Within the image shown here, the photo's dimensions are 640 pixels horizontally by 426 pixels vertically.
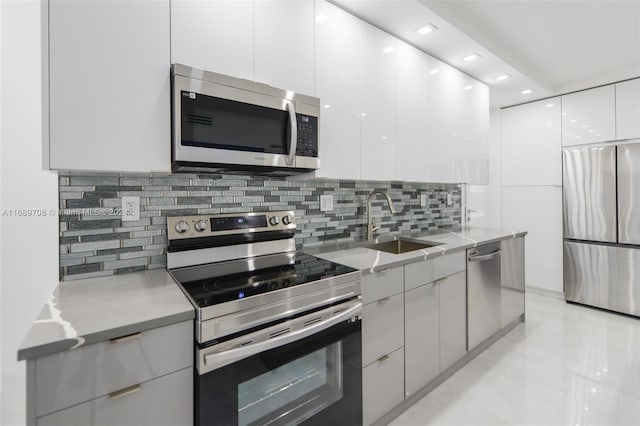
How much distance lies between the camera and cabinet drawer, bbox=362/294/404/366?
1556mm

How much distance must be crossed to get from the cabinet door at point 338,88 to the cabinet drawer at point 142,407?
119cm

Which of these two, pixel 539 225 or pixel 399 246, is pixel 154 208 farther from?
pixel 539 225

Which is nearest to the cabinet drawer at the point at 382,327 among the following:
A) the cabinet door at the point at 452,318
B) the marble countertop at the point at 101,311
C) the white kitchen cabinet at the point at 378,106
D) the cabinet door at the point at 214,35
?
the cabinet door at the point at 452,318

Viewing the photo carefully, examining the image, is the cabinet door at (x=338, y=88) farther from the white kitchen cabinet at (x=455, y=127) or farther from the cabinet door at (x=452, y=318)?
the cabinet door at (x=452, y=318)

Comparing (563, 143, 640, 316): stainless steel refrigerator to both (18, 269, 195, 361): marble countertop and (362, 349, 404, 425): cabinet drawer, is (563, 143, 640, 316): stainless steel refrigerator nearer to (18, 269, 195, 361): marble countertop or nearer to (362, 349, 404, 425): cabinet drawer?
(362, 349, 404, 425): cabinet drawer

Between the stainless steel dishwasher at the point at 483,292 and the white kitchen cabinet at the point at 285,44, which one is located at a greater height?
the white kitchen cabinet at the point at 285,44

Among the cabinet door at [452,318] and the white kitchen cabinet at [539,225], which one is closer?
the cabinet door at [452,318]

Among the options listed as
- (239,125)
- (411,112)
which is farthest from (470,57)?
(239,125)

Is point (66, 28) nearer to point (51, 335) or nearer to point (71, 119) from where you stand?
point (71, 119)

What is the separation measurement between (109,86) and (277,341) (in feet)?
3.78

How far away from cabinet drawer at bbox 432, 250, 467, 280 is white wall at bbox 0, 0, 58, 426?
2.00 metres

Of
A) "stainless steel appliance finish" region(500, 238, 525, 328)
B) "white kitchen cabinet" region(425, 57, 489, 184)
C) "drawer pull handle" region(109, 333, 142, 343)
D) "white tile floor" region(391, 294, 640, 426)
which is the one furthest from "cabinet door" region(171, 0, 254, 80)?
"stainless steel appliance finish" region(500, 238, 525, 328)

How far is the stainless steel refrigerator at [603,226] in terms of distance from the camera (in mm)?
3102

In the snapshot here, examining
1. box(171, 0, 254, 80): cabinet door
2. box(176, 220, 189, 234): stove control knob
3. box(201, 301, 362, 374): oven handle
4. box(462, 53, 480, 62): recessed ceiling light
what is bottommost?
box(201, 301, 362, 374): oven handle
